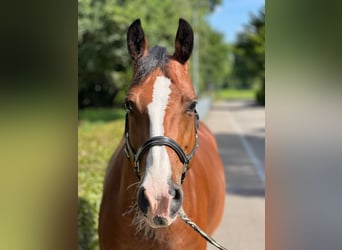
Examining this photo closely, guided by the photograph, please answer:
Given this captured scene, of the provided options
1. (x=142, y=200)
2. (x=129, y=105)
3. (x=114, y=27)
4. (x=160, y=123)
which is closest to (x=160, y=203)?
(x=142, y=200)

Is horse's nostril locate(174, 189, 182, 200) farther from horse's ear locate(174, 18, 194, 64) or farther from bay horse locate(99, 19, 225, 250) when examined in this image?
horse's ear locate(174, 18, 194, 64)

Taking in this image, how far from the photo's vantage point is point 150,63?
2.39m

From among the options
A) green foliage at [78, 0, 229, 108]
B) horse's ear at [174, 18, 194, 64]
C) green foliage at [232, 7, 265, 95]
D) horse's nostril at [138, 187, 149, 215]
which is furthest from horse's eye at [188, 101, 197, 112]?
green foliage at [232, 7, 265, 95]

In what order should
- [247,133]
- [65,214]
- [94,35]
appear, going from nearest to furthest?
1. [65,214]
2. [94,35]
3. [247,133]

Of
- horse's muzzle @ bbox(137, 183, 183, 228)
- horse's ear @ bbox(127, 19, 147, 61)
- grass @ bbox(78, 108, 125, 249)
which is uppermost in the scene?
horse's ear @ bbox(127, 19, 147, 61)

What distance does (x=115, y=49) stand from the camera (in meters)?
17.4

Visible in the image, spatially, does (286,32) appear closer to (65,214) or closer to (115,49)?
(65,214)

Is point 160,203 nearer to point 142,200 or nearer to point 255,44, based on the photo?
point 142,200

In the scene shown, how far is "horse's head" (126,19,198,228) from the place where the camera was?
6.86 ft

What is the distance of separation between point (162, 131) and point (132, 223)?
732 mm

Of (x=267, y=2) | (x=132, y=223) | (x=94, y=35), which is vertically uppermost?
(x=94, y=35)

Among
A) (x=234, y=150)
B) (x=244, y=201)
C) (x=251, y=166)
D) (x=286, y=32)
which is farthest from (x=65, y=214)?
(x=234, y=150)

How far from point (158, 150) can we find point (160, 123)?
0.16m

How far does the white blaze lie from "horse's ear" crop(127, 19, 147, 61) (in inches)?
10.7
